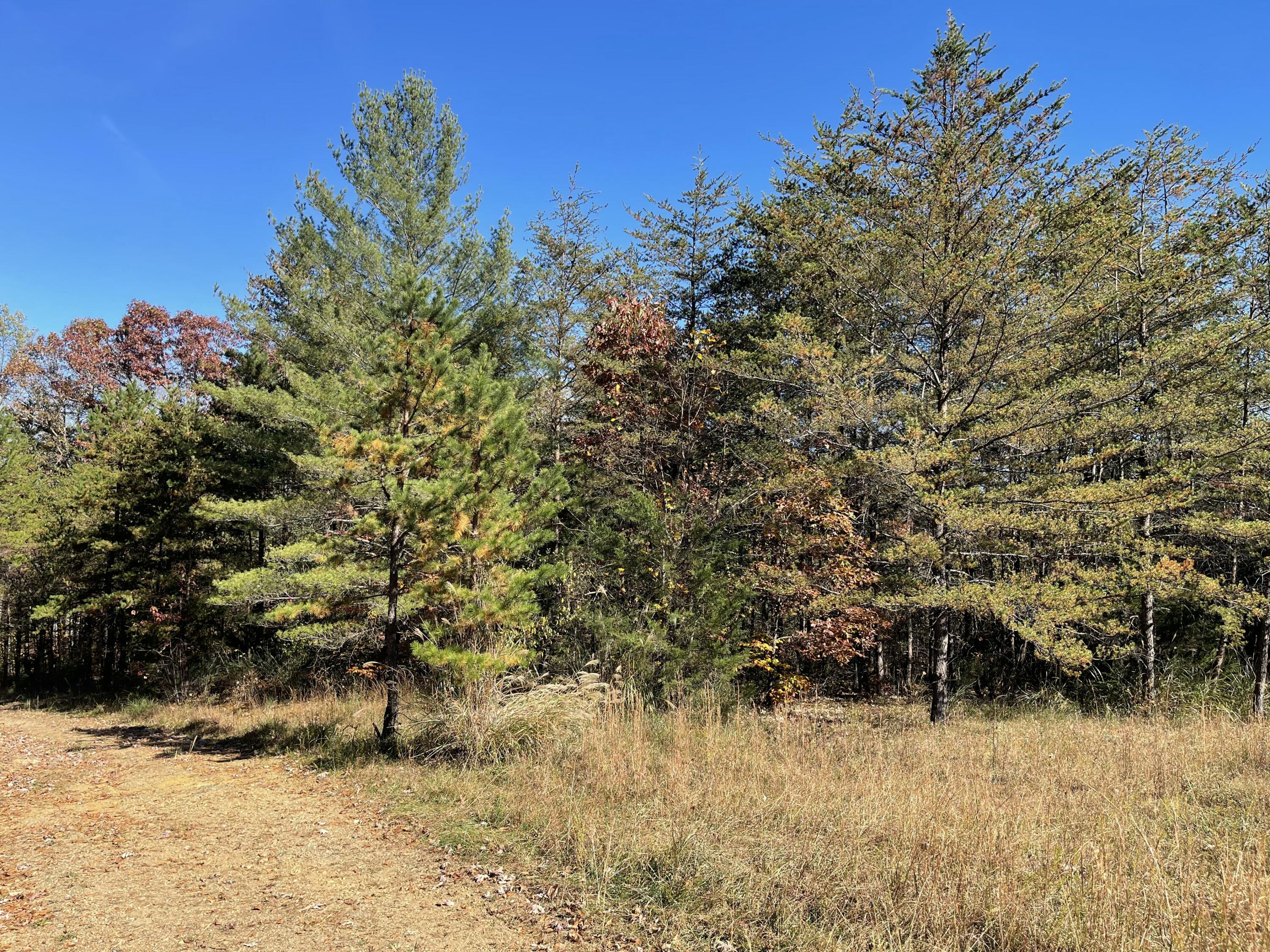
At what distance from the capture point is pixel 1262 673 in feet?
31.8

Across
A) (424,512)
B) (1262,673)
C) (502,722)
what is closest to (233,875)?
Result: (502,722)

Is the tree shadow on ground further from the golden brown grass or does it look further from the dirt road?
the golden brown grass

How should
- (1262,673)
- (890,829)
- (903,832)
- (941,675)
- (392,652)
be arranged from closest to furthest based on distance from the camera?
(903,832) < (890,829) < (392,652) < (941,675) < (1262,673)

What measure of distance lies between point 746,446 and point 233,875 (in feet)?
28.2

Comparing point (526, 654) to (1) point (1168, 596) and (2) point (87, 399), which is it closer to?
(1) point (1168, 596)

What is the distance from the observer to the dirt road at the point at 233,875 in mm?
3711

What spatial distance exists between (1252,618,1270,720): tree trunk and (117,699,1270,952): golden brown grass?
Answer: 296cm

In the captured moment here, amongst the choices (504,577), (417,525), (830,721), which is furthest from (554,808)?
(830,721)

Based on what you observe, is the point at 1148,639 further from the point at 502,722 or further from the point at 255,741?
the point at 255,741

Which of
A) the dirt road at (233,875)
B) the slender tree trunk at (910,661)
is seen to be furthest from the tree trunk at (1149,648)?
the dirt road at (233,875)

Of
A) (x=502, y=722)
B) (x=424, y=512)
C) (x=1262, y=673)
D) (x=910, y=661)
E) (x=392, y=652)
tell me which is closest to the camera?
(x=502, y=722)

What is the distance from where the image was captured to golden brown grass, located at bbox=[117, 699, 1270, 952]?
10.7 ft

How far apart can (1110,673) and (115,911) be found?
1419 centimetres

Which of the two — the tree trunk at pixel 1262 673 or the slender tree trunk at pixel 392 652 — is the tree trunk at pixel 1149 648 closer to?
the tree trunk at pixel 1262 673
